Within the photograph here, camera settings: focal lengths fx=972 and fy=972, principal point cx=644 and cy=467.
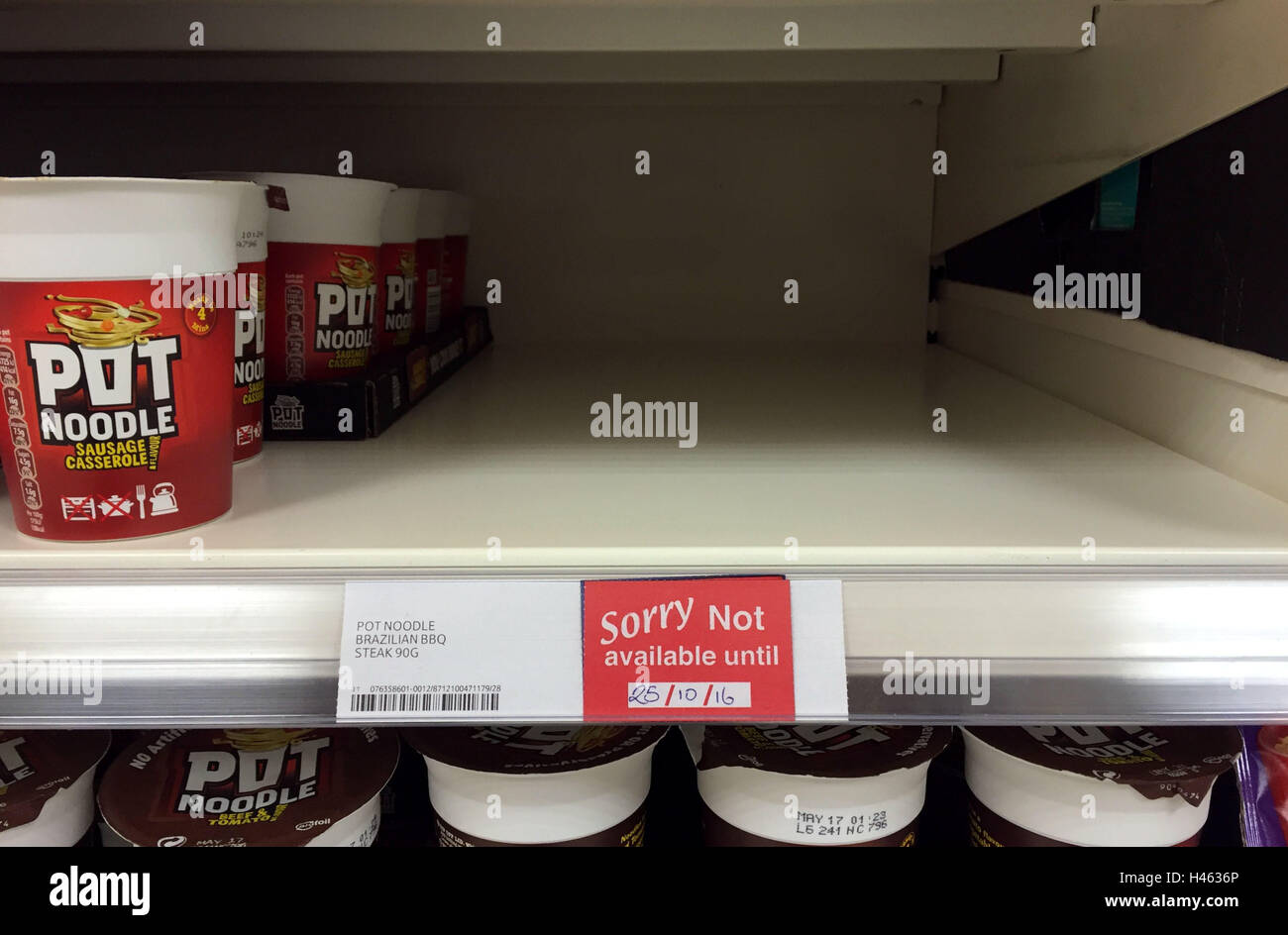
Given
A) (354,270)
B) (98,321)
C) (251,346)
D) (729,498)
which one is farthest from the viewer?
(354,270)

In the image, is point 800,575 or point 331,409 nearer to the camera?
point 800,575

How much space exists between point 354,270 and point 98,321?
1.18 feet

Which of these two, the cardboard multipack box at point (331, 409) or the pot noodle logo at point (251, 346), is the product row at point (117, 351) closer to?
the pot noodle logo at point (251, 346)

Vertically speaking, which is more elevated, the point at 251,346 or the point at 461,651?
the point at 251,346

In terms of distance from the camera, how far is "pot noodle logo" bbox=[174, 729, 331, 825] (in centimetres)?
81

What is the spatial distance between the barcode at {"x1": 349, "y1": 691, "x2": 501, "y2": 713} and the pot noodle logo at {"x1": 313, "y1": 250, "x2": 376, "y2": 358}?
436 mm

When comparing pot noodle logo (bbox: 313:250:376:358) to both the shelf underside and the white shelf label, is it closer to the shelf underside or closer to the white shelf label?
the shelf underside

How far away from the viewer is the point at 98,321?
0.59 meters

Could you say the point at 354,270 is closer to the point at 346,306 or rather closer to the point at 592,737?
the point at 346,306

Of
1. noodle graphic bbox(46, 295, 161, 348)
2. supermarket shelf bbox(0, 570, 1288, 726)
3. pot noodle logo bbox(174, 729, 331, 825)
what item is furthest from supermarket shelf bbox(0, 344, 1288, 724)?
pot noodle logo bbox(174, 729, 331, 825)

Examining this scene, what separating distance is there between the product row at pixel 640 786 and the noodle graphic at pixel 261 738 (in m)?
0.02

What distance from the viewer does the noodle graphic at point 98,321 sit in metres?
0.58

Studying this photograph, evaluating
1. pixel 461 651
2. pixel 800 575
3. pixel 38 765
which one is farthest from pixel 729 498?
pixel 38 765
